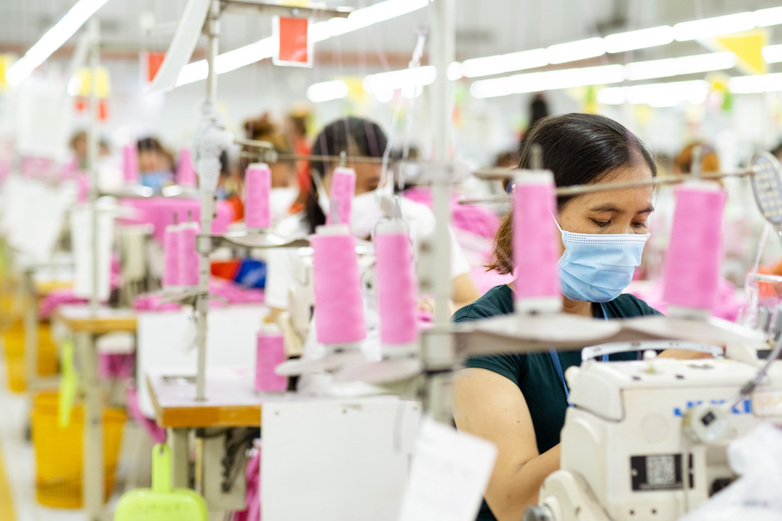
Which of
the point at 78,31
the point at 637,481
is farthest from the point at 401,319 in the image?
the point at 78,31

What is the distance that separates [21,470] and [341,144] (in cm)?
247

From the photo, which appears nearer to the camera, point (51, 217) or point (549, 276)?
point (549, 276)

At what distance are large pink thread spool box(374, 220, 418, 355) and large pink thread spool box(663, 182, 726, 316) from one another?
29 cm

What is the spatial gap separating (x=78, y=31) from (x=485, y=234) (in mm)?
10225

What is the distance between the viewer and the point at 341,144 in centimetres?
293

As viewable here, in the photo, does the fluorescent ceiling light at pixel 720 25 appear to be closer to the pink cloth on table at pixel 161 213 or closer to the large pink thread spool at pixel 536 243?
the pink cloth on table at pixel 161 213

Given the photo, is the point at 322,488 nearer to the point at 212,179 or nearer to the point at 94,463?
the point at 212,179

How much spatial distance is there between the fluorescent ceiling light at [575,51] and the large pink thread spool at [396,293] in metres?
10.7

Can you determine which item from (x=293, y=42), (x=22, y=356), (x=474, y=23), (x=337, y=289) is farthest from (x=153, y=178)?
(x=474, y=23)

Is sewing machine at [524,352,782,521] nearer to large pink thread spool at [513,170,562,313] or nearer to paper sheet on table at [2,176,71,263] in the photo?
large pink thread spool at [513,170,562,313]

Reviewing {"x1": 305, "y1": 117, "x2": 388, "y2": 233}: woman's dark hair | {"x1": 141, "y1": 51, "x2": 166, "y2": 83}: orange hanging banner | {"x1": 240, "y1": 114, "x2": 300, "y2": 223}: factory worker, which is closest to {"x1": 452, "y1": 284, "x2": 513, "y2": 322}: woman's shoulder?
{"x1": 305, "y1": 117, "x2": 388, "y2": 233}: woman's dark hair

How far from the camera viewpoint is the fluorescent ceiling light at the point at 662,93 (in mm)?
13781

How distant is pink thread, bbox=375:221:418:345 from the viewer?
1.05 metres

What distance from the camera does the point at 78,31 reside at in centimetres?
1222
